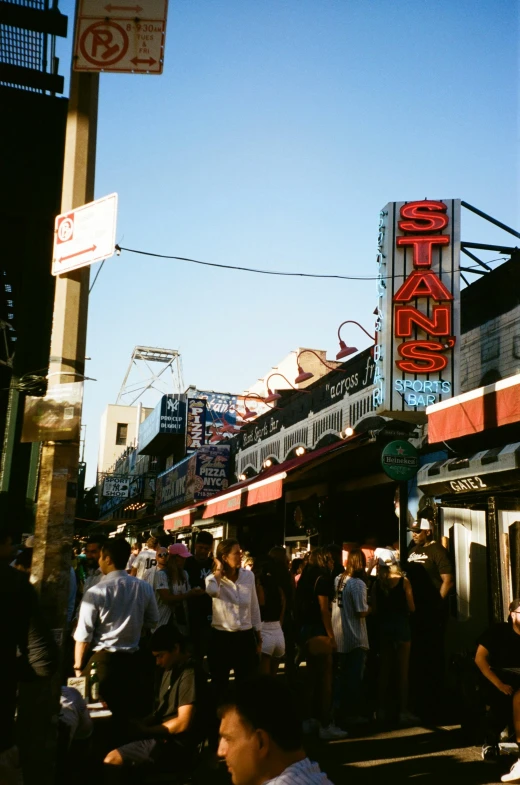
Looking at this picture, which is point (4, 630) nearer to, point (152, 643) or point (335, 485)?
point (152, 643)

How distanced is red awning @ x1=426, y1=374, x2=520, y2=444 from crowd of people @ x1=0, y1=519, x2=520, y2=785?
52.7 inches

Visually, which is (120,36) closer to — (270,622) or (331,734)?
(270,622)

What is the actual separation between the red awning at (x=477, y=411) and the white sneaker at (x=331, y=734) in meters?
3.51

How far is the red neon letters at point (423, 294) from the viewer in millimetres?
10836

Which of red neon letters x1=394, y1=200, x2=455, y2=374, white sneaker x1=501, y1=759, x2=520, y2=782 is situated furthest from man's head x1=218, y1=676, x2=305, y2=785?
red neon letters x1=394, y1=200, x2=455, y2=374

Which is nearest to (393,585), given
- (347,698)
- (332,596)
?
(332,596)

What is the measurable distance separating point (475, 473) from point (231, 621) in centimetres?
310

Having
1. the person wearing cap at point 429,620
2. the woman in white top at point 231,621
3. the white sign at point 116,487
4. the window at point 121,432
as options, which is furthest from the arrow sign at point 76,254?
the window at point 121,432

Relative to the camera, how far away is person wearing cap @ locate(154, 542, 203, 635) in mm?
8328

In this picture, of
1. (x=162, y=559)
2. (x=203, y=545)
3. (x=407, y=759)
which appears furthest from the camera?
(x=203, y=545)

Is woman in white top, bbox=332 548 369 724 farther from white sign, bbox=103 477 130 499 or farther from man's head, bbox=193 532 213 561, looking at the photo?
white sign, bbox=103 477 130 499

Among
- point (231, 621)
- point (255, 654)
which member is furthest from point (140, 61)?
point (255, 654)

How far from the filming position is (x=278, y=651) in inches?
311

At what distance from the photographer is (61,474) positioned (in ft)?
15.3
